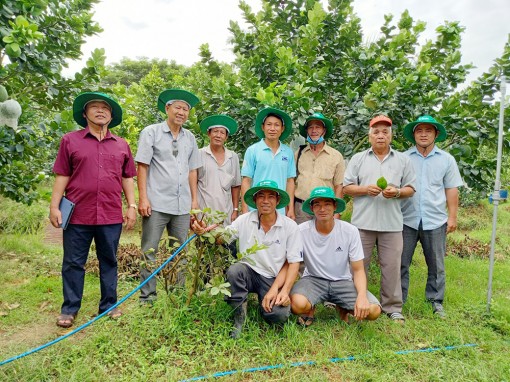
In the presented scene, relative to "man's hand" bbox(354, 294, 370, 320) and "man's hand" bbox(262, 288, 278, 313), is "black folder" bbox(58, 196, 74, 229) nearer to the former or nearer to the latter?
"man's hand" bbox(262, 288, 278, 313)

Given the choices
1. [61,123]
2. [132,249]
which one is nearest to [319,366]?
[61,123]

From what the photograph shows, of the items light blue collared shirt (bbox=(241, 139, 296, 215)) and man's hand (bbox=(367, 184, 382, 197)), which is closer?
man's hand (bbox=(367, 184, 382, 197))

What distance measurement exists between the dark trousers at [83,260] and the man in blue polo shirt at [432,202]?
2.68 m

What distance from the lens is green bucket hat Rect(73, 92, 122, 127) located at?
317 centimetres

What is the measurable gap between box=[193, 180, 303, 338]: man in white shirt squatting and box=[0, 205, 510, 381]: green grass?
0.17 meters

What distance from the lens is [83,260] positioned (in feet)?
10.8

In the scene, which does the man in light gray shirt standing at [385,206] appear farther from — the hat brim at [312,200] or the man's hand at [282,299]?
the man's hand at [282,299]

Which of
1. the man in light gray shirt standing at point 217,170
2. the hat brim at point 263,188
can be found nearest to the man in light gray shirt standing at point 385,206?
the hat brim at point 263,188

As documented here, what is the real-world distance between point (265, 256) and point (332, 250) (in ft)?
1.92

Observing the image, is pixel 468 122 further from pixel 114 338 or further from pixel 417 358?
pixel 114 338

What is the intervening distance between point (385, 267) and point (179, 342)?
1935mm

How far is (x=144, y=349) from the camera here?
2.91 metres

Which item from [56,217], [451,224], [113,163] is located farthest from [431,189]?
[56,217]

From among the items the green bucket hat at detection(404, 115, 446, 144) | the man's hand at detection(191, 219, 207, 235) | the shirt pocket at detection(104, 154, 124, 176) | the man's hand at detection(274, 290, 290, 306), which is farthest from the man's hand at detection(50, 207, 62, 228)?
the green bucket hat at detection(404, 115, 446, 144)
